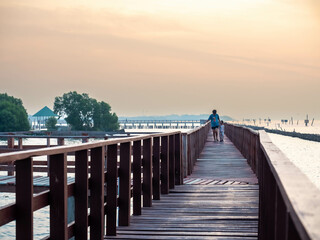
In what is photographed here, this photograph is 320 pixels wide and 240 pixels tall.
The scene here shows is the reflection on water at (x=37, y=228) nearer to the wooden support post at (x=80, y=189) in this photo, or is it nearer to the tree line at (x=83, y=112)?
the wooden support post at (x=80, y=189)

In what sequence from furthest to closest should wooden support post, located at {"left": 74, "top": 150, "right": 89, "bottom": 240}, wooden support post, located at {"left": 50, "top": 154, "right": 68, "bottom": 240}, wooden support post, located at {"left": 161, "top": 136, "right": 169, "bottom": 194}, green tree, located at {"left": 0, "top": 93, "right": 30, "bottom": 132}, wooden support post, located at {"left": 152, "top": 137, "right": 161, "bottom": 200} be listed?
green tree, located at {"left": 0, "top": 93, "right": 30, "bottom": 132} < wooden support post, located at {"left": 161, "top": 136, "right": 169, "bottom": 194} < wooden support post, located at {"left": 152, "top": 137, "right": 161, "bottom": 200} < wooden support post, located at {"left": 74, "top": 150, "right": 89, "bottom": 240} < wooden support post, located at {"left": 50, "top": 154, "right": 68, "bottom": 240}

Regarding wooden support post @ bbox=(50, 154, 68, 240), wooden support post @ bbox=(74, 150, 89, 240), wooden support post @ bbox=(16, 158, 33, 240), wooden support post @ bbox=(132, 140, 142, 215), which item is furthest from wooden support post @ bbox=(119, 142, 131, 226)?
wooden support post @ bbox=(16, 158, 33, 240)

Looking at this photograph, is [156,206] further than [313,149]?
No

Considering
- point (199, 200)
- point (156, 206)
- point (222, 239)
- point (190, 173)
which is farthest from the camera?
point (190, 173)

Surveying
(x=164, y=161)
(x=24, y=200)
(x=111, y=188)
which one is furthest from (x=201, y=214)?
(x=24, y=200)

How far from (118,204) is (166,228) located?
672 mm

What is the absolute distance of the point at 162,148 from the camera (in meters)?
9.48

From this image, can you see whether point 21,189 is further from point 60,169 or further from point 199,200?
point 199,200

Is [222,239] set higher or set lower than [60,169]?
lower

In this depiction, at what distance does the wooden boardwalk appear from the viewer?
6484mm

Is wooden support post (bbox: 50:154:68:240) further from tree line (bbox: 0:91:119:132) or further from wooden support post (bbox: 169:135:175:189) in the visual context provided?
tree line (bbox: 0:91:119:132)

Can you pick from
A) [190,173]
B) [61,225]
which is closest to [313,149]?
[190,173]

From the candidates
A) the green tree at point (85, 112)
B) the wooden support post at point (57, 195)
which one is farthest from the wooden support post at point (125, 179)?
the green tree at point (85, 112)

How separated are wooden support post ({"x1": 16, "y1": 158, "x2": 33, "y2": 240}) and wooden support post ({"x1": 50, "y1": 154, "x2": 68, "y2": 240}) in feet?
1.94
